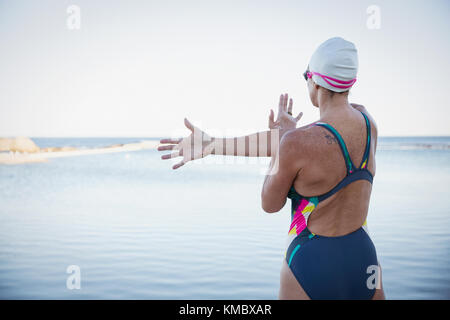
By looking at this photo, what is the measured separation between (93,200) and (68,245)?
12.6 feet

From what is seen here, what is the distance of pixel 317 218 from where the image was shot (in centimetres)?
163

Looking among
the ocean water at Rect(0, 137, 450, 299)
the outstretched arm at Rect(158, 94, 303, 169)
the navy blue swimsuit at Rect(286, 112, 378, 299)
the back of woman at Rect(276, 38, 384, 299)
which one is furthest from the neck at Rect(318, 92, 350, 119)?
the ocean water at Rect(0, 137, 450, 299)

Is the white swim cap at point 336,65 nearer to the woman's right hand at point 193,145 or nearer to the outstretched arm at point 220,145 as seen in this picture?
the outstretched arm at point 220,145

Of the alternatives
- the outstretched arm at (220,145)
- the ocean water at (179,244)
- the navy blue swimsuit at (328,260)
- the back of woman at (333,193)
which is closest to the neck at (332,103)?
the back of woman at (333,193)

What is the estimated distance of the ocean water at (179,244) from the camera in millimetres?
4137

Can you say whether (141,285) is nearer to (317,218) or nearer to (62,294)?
(62,294)

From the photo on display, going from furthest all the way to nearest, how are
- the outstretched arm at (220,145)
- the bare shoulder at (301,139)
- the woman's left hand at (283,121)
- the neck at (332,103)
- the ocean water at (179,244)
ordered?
the ocean water at (179,244)
the woman's left hand at (283,121)
the outstretched arm at (220,145)
the neck at (332,103)
the bare shoulder at (301,139)

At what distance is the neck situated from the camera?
5.30 feet

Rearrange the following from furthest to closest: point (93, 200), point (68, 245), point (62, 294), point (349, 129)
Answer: point (93, 200) < point (68, 245) < point (62, 294) < point (349, 129)

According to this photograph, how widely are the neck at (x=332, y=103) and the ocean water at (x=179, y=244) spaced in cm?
46

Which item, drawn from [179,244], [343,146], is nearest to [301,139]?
[343,146]
